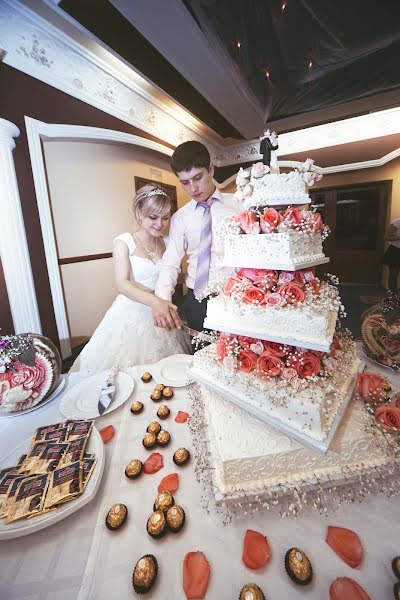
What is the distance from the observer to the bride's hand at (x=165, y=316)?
1.71 m

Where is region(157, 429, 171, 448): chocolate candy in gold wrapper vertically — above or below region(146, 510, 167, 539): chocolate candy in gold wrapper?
above

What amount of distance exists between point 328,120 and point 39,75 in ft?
14.6

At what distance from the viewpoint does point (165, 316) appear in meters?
1.72

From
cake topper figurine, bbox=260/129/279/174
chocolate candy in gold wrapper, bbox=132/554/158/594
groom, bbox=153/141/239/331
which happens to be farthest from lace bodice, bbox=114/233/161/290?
chocolate candy in gold wrapper, bbox=132/554/158/594

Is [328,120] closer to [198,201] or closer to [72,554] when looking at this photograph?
[198,201]

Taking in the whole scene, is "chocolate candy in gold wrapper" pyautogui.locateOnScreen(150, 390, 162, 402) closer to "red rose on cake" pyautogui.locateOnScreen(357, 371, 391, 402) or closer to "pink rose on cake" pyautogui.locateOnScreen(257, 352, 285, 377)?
"pink rose on cake" pyautogui.locateOnScreen(257, 352, 285, 377)

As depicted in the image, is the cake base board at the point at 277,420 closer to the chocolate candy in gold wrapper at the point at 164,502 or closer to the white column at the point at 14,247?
the chocolate candy in gold wrapper at the point at 164,502

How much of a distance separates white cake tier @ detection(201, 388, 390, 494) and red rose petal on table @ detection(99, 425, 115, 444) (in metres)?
0.46

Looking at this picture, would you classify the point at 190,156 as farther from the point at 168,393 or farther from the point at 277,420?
the point at 277,420

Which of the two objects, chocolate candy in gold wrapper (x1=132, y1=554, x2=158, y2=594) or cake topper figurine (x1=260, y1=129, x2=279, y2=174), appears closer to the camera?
chocolate candy in gold wrapper (x1=132, y1=554, x2=158, y2=594)

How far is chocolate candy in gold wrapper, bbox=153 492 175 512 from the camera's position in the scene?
2.44 feet

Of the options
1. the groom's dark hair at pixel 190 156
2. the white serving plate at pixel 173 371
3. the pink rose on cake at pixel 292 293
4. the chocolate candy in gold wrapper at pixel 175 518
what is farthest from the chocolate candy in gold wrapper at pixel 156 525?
the groom's dark hair at pixel 190 156

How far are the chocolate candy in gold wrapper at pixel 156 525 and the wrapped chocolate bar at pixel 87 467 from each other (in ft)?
0.78

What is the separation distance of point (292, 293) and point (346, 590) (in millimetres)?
791
